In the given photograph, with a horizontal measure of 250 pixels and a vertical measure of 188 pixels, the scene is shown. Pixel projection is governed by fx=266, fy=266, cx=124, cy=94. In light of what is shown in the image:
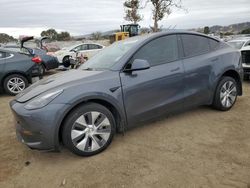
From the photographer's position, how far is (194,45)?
4.65 meters

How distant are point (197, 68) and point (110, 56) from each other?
1475 mm

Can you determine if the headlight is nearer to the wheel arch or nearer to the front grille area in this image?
the wheel arch

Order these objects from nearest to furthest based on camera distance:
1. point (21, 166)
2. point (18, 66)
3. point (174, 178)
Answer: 1. point (174, 178)
2. point (21, 166)
3. point (18, 66)

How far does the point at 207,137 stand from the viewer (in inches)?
158

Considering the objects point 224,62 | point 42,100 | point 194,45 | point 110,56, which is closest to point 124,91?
point 110,56

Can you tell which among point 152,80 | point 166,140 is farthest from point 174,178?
point 152,80

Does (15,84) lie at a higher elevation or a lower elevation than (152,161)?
higher

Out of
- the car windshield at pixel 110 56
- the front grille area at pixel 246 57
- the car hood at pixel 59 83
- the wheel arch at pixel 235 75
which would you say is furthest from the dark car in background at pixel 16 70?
the front grille area at pixel 246 57

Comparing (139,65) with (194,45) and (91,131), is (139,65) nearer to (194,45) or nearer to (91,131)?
(91,131)

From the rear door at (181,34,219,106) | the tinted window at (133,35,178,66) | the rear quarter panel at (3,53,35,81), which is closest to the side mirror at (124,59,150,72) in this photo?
the tinted window at (133,35,178,66)

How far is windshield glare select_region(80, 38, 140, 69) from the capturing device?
13.4ft

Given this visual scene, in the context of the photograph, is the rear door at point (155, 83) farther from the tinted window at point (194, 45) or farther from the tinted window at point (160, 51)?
the tinted window at point (194, 45)

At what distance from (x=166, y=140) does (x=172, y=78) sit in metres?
0.97

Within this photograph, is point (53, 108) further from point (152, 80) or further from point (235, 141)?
point (235, 141)
